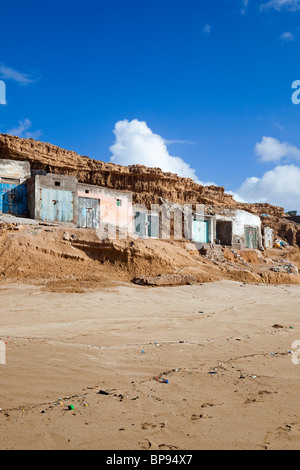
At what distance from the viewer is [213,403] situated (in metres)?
2.82

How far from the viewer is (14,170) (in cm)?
2059

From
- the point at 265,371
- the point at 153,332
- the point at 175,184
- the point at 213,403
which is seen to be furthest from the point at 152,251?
the point at 175,184

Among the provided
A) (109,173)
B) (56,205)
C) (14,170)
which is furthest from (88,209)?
(109,173)

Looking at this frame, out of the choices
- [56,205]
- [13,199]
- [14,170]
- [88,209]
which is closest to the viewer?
[56,205]

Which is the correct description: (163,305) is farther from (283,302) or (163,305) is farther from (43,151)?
(43,151)

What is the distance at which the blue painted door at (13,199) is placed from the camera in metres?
18.6

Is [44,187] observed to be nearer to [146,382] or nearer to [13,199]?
[13,199]

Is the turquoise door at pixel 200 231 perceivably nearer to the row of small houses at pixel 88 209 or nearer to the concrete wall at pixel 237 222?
the row of small houses at pixel 88 209

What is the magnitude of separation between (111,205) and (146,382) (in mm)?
18485

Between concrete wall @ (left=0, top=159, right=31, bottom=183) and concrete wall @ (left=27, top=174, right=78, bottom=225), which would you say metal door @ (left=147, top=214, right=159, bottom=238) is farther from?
concrete wall @ (left=0, top=159, right=31, bottom=183)

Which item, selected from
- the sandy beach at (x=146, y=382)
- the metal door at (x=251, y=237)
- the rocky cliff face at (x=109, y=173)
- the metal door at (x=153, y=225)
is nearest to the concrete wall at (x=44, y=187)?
the metal door at (x=153, y=225)

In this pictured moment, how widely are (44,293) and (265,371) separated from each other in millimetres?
6637

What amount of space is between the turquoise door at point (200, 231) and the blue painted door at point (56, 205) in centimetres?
885

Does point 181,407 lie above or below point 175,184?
below
